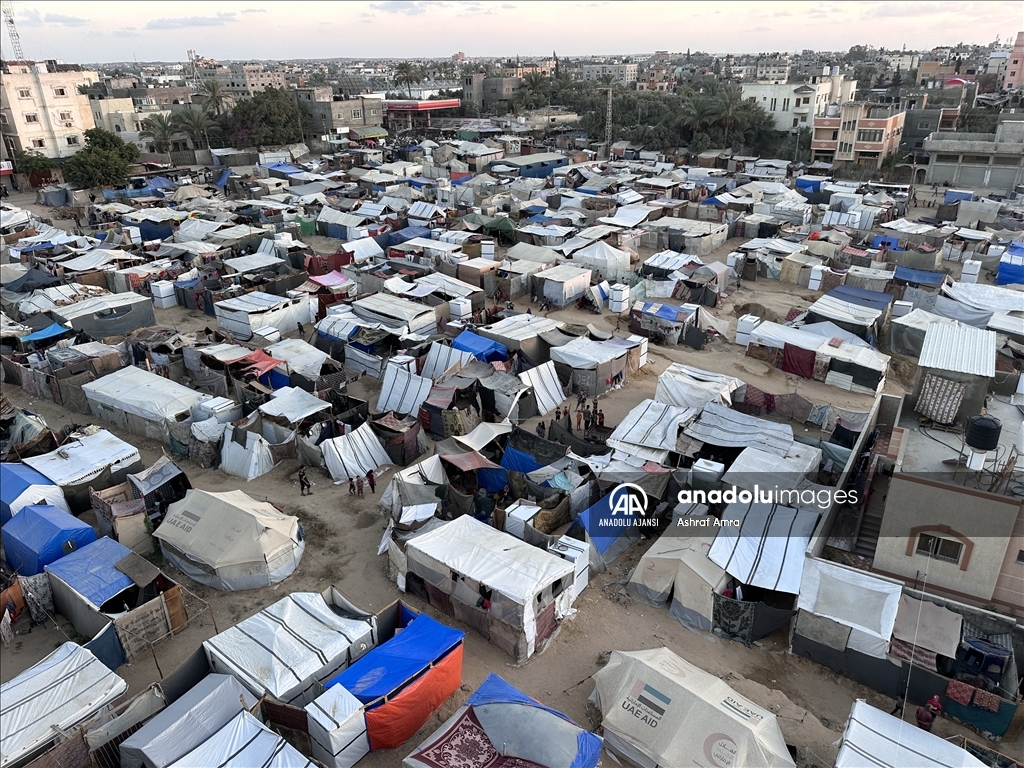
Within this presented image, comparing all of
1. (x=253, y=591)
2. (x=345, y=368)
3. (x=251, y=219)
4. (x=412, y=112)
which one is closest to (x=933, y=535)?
(x=253, y=591)

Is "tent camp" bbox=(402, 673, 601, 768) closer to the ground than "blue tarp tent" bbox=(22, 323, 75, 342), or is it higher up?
closer to the ground

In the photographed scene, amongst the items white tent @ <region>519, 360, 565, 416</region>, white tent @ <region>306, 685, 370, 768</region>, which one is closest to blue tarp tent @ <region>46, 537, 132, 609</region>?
white tent @ <region>306, 685, 370, 768</region>

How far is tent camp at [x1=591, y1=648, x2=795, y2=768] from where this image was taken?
26.7ft

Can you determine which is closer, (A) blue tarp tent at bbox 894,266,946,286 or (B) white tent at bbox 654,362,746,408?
(B) white tent at bbox 654,362,746,408

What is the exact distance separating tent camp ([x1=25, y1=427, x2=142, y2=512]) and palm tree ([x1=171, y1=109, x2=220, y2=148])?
50356mm

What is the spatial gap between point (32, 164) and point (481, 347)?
45.8 m

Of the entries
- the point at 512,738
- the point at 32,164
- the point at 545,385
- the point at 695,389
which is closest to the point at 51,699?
the point at 512,738

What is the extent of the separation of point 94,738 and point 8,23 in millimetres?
81285

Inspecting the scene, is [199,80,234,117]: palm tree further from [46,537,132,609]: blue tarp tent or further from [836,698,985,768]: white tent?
[836,698,985,768]: white tent

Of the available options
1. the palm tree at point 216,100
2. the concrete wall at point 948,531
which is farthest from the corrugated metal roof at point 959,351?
the palm tree at point 216,100

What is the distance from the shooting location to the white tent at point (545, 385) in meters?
17.5

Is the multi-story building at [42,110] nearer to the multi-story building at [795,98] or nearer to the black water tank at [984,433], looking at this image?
the multi-story building at [795,98]

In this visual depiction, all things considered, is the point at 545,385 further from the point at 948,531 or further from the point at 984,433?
the point at 984,433

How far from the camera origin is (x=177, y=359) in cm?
1934
